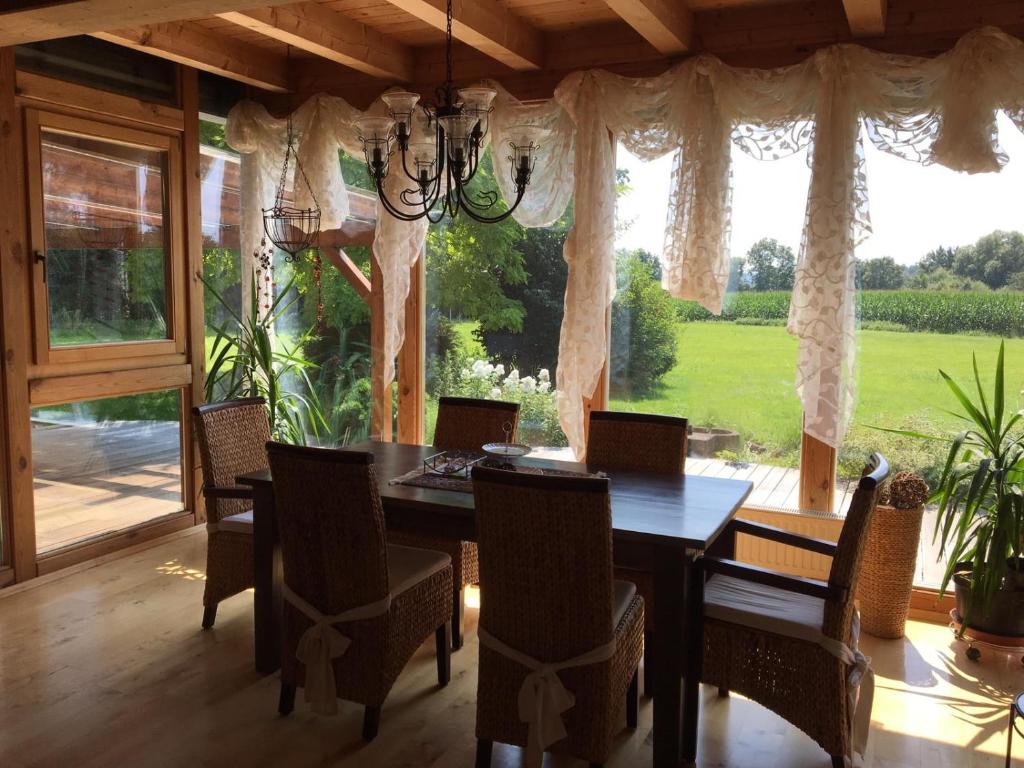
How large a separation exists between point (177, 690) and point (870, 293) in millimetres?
3264

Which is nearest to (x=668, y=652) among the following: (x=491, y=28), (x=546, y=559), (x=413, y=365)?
(x=546, y=559)

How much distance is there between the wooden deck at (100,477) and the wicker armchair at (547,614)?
106 inches

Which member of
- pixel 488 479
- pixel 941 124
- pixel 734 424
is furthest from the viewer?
pixel 734 424

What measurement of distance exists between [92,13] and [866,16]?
2.83m

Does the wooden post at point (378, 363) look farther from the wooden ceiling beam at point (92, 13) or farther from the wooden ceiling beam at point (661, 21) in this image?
the wooden ceiling beam at point (92, 13)

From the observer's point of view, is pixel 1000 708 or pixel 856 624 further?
pixel 1000 708

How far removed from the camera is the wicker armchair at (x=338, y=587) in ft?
8.68

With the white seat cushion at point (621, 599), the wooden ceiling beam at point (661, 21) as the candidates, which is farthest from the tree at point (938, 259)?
the white seat cushion at point (621, 599)

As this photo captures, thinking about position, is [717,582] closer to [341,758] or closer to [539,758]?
[539,758]

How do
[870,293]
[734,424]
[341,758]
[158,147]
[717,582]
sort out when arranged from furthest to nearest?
[158,147] → [734,424] → [870,293] → [717,582] → [341,758]

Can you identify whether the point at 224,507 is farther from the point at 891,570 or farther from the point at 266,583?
the point at 891,570

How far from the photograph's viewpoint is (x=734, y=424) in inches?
168

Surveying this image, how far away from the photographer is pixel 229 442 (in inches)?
144

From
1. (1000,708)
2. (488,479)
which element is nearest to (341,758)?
(488,479)
